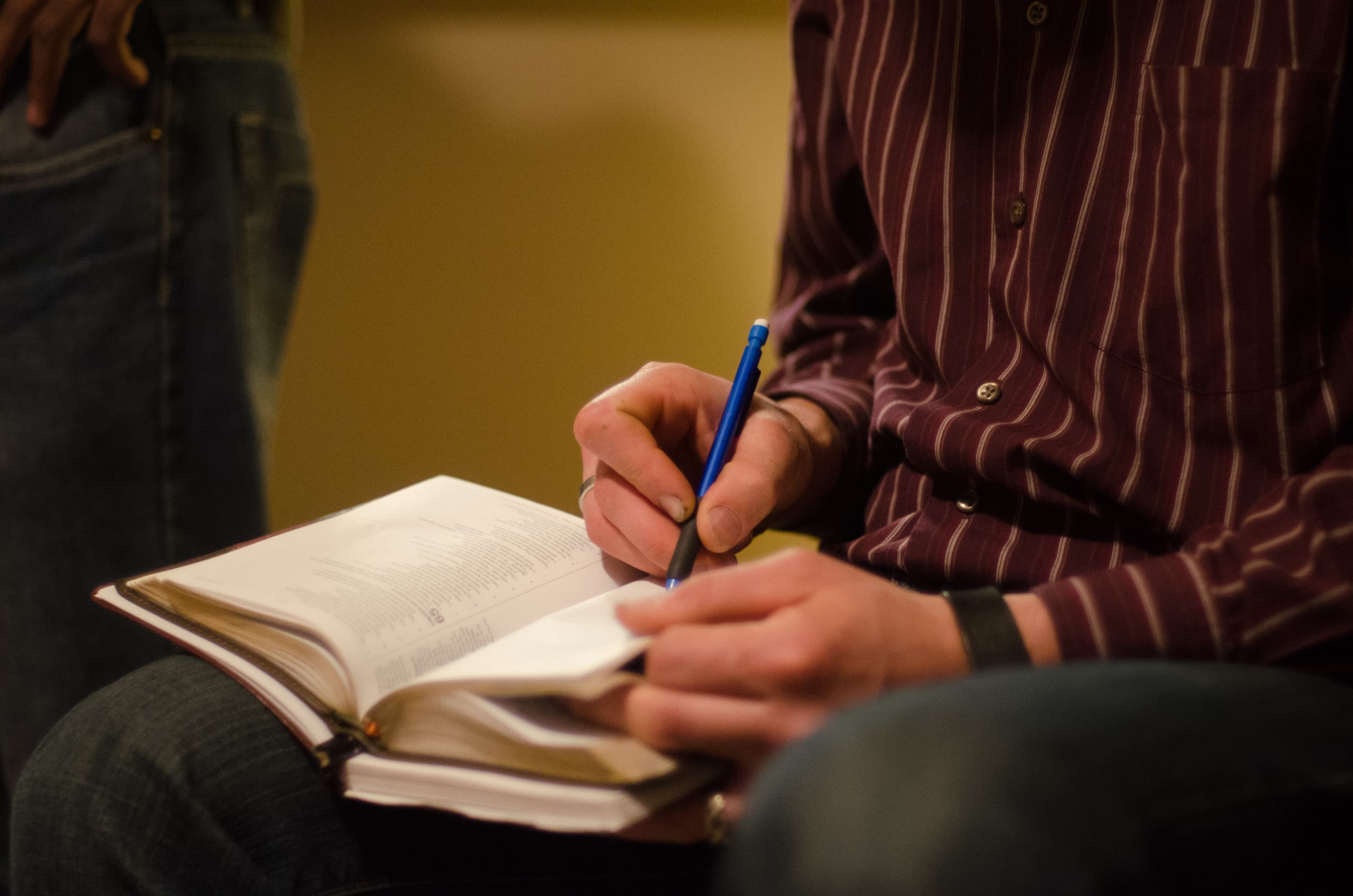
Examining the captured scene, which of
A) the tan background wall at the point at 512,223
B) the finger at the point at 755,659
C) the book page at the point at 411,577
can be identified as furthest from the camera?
the tan background wall at the point at 512,223

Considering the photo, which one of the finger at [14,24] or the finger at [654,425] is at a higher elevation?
the finger at [14,24]

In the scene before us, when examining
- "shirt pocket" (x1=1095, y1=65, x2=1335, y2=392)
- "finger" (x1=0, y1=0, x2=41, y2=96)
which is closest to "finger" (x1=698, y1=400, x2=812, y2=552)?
"shirt pocket" (x1=1095, y1=65, x2=1335, y2=392)

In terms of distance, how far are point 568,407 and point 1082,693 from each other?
4.21 ft

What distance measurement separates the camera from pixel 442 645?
51 cm

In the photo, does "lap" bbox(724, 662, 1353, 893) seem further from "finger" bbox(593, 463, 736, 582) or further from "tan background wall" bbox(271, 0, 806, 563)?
"tan background wall" bbox(271, 0, 806, 563)

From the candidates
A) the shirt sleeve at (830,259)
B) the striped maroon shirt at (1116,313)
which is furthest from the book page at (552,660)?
the shirt sleeve at (830,259)

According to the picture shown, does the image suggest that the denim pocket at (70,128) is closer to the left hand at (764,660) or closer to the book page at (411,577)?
the book page at (411,577)

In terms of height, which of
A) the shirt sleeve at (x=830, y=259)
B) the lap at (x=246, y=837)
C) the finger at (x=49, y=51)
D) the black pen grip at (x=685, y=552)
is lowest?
the lap at (x=246, y=837)

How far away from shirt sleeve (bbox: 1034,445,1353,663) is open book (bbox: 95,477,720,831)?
19 centimetres

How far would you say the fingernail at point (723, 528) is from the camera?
57 centimetres

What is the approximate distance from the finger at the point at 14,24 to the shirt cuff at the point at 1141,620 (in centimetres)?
106

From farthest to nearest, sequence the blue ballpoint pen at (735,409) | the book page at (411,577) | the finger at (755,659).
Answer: the blue ballpoint pen at (735,409) < the book page at (411,577) < the finger at (755,659)

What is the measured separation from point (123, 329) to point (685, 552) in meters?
0.76

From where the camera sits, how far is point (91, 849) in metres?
0.53
